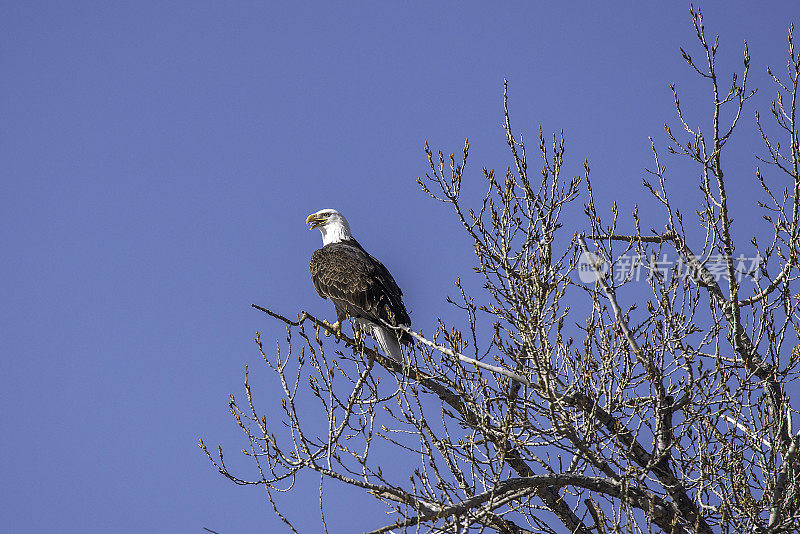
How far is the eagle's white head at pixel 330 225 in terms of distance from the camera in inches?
406

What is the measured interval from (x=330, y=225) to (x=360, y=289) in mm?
1954

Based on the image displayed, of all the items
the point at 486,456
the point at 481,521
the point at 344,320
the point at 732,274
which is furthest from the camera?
the point at 344,320

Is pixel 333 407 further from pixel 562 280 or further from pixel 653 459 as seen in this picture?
pixel 653 459

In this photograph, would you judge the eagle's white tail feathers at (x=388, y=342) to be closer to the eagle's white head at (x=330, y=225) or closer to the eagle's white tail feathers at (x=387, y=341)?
the eagle's white tail feathers at (x=387, y=341)

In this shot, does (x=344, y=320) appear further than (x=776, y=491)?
Yes

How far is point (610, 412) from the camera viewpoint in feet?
17.8

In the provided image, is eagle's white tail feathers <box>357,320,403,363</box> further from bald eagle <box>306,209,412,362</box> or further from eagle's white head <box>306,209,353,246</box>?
eagle's white head <box>306,209,353,246</box>

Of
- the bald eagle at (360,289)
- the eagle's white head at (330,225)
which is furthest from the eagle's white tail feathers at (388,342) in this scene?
the eagle's white head at (330,225)

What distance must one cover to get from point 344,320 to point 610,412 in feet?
12.8

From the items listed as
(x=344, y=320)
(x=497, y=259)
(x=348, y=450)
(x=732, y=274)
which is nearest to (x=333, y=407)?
(x=348, y=450)

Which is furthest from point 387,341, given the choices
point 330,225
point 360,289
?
point 330,225

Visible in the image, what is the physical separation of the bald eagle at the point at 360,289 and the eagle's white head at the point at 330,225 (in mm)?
478

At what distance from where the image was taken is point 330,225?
1043 centimetres

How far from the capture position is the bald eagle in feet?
27.1
